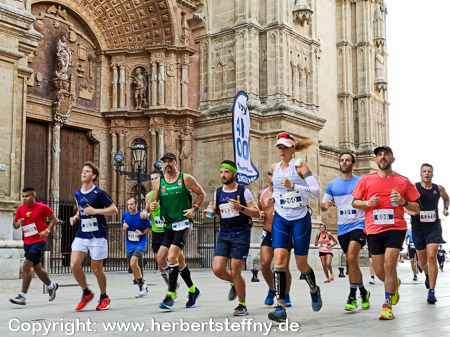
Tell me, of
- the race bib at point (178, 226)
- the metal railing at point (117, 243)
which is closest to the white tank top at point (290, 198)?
the race bib at point (178, 226)

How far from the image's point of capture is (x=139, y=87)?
24.0 meters

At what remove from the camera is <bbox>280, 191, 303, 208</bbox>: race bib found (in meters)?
7.28

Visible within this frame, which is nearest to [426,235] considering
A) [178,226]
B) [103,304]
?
[178,226]

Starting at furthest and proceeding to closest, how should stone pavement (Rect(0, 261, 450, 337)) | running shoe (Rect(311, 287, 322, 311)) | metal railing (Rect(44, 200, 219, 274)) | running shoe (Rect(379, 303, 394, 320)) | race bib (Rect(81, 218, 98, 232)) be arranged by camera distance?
metal railing (Rect(44, 200, 219, 274)), race bib (Rect(81, 218, 98, 232)), running shoe (Rect(311, 287, 322, 311)), running shoe (Rect(379, 303, 394, 320)), stone pavement (Rect(0, 261, 450, 337))

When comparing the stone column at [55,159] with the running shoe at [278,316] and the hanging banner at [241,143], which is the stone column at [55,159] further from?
the running shoe at [278,316]

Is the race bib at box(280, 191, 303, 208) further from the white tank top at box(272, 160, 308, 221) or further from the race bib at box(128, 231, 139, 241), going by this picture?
the race bib at box(128, 231, 139, 241)

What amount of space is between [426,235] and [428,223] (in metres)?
0.20

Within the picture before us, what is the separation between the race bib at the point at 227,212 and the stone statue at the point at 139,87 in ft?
53.9

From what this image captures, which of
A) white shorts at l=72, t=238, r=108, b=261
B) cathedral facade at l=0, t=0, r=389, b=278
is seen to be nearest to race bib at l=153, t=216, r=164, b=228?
white shorts at l=72, t=238, r=108, b=261

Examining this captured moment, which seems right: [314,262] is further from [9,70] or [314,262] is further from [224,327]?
[224,327]

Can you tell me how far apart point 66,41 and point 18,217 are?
14213 millimetres

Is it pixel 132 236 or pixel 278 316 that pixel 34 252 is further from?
pixel 278 316

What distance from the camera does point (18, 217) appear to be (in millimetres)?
9742

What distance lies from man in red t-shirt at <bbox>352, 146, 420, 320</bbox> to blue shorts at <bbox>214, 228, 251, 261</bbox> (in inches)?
60.0
